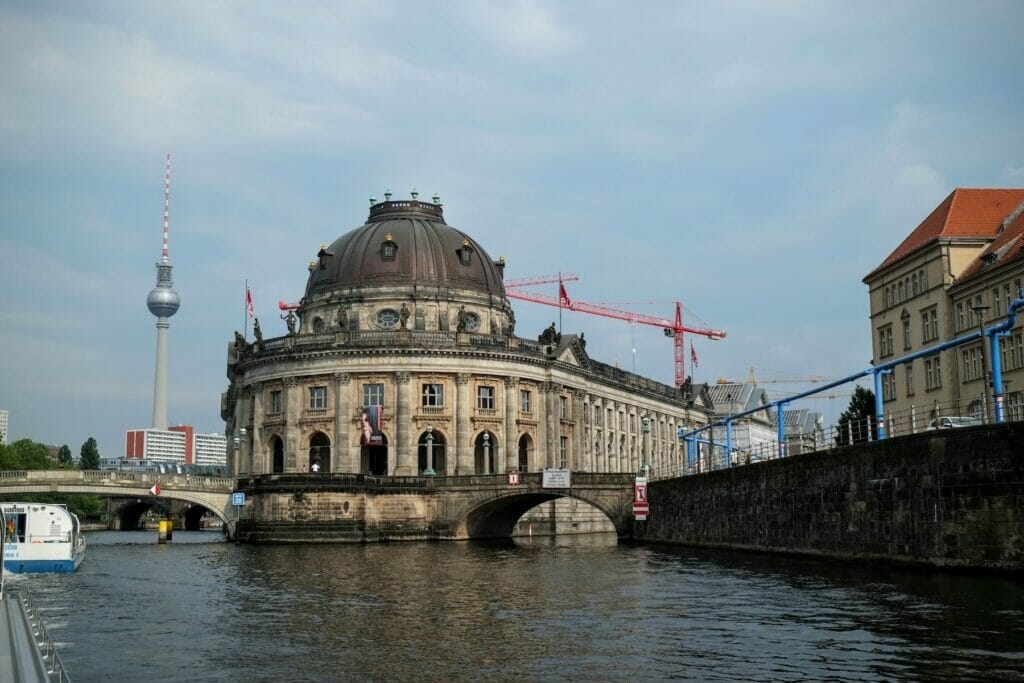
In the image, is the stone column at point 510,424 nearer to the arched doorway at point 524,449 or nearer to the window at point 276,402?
the arched doorway at point 524,449

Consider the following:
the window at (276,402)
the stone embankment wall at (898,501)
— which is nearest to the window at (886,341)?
the stone embankment wall at (898,501)

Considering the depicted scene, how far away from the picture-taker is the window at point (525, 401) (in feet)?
335

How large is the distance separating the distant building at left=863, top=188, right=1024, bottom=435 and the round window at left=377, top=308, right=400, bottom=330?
43553 millimetres

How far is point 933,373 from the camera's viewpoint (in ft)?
219

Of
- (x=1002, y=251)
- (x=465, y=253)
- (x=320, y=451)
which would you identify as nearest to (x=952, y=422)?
(x=1002, y=251)

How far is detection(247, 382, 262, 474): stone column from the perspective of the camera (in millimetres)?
99887

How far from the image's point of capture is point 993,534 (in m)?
37.3

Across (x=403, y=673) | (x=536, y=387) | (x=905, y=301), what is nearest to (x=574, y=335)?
(x=536, y=387)

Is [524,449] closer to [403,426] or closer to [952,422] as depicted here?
[403,426]

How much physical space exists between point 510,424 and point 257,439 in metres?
21.8

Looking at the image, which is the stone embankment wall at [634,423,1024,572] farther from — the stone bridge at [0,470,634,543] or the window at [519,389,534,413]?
the window at [519,389,534,413]

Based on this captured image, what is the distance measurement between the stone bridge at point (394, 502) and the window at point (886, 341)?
19152 mm

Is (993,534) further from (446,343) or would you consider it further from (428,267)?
(428,267)

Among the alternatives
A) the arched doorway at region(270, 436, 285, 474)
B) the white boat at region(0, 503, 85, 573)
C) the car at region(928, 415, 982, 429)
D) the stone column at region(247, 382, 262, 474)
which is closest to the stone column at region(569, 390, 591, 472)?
the arched doorway at region(270, 436, 285, 474)
